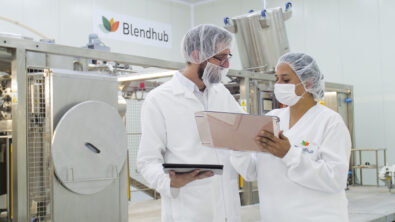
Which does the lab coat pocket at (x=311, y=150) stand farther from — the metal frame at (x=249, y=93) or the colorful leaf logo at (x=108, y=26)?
the colorful leaf logo at (x=108, y=26)

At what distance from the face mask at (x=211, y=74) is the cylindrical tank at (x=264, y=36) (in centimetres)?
367

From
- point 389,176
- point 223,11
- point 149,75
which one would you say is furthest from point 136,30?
point 389,176

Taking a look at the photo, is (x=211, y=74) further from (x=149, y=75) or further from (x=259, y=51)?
(x=259, y=51)

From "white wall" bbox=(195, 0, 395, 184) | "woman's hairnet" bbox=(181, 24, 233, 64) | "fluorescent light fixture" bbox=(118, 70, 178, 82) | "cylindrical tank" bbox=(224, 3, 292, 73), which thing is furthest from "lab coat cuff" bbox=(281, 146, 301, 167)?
"white wall" bbox=(195, 0, 395, 184)

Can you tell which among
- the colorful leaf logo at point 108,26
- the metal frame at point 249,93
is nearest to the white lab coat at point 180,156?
the metal frame at point 249,93

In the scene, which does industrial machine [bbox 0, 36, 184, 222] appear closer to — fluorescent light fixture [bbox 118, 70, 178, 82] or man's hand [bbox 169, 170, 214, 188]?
fluorescent light fixture [bbox 118, 70, 178, 82]

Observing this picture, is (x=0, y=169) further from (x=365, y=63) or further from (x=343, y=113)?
(x=365, y=63)

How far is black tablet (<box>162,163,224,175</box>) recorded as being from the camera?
4.94 ft

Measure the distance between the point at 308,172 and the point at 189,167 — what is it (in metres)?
0.48

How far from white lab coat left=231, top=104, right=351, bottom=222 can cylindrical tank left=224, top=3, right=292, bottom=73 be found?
3.69 metres

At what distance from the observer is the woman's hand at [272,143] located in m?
1.56

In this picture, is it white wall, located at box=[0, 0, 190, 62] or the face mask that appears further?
white wall, located at box=[0, 0, 190, 62]

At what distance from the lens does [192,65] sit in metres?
1.84

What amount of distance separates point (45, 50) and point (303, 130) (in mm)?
1886
